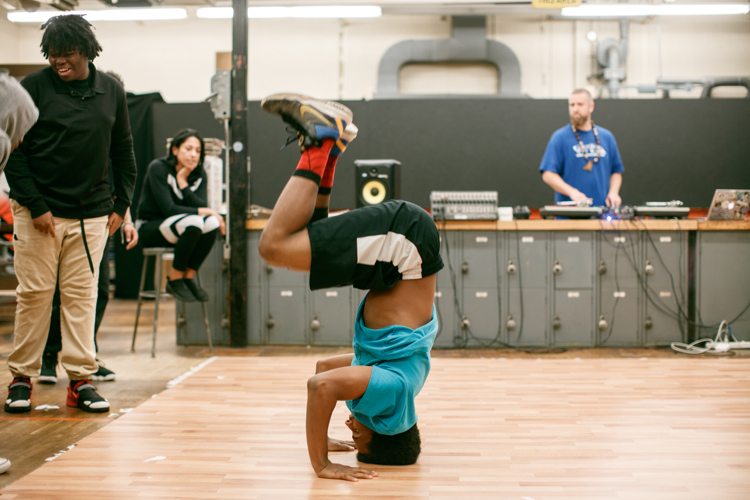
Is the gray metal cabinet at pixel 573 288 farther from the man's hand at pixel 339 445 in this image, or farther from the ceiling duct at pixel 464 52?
the ceiling duct at pixel 464 52

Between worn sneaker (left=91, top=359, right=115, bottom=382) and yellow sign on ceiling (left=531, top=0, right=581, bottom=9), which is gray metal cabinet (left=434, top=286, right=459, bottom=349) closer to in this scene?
worn sneaker (left=91, top=359, right=115, bottom=382)

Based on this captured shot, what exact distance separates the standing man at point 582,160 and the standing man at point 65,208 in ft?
9.27

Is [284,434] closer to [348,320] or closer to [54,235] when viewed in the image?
[54,235]

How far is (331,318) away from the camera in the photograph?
12.7 ft

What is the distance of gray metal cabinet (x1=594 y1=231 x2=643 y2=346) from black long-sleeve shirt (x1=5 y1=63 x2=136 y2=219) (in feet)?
10.1

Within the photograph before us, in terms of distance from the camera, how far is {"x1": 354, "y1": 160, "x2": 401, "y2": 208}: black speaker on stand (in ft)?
12.1

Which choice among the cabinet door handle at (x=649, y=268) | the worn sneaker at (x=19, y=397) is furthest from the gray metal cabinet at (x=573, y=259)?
the worn sneaker at (x=19, y=397)

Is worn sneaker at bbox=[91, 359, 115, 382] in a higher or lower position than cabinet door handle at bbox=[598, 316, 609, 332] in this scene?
lower

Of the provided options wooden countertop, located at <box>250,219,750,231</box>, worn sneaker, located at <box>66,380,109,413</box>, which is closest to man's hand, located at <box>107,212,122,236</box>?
worn sneaker, located at <box>66,380,109,413</box>

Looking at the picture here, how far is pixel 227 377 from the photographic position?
2.91m

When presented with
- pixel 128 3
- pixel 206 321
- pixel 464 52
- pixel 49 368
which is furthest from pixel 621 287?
pixel 128 3

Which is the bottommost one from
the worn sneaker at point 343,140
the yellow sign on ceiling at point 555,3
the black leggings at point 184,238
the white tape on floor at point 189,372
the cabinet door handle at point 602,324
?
the white tape on floor at point 189,372

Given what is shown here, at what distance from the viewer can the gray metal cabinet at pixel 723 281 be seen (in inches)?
148

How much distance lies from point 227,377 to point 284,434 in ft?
3.18
